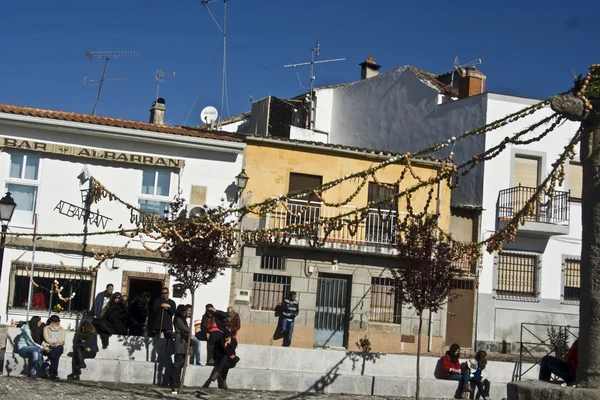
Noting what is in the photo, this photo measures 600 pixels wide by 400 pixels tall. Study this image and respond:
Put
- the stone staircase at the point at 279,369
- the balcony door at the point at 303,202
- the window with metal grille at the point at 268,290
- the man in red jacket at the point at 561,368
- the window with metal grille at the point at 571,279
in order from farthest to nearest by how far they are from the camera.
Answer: the window with metal grille at the point at 571,279 → the balcony door at the point at 303,202 → the window with metal grille at the point at 268,290 → the stone staircase at the point at 279,369 → the man in red jacket at the point at 561,368

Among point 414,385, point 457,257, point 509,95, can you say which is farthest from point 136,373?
point 509,95

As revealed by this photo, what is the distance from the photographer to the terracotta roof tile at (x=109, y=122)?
885 inches

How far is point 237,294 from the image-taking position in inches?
950

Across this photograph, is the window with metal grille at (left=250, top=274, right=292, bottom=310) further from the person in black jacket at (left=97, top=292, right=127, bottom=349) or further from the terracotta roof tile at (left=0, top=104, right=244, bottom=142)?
the person in black jacket at (left=97, top=292, right=127, bottom=349)

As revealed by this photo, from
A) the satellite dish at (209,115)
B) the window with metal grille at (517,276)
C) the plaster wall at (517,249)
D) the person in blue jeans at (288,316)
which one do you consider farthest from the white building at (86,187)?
the window with metal grille at (517,276)

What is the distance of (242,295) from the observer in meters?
24.2

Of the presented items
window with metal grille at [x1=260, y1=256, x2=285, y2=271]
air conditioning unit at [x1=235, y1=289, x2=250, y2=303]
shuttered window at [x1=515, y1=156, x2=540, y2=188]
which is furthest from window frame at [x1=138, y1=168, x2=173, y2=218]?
shuttered window at [x1=515, y1=156, x2=540, y2=188]

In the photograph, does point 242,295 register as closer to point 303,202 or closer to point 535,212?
point 303,202

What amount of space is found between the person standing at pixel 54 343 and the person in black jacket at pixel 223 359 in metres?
2.65

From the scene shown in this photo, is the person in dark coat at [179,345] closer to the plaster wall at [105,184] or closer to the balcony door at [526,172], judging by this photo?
the plaster wall at [105,184]

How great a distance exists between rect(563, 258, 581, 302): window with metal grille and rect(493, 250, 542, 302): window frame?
102 cm

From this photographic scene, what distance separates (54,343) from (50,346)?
0.28 ft

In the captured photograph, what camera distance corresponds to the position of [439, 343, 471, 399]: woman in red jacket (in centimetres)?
1692

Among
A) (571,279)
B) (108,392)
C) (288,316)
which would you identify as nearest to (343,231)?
(288,316)
